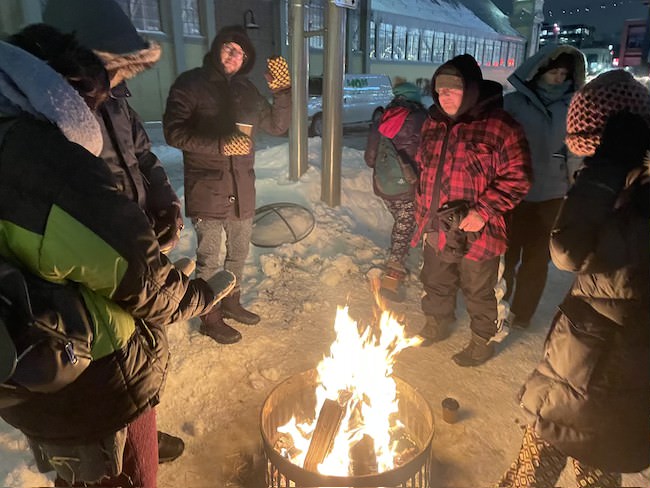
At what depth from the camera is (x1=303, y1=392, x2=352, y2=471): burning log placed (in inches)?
87.9

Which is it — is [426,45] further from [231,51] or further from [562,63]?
[231,51]

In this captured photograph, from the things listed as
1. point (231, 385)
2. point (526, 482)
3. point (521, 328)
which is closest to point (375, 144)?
point (521, 328)

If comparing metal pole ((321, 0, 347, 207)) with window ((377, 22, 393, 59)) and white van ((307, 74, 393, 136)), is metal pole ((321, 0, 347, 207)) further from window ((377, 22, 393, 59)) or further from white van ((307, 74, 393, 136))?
window ((377, 22, 393, 59))

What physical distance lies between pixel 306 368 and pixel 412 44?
2761 centimetres

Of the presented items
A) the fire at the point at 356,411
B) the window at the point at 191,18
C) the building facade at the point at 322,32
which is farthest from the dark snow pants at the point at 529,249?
the window at the point at 191,18

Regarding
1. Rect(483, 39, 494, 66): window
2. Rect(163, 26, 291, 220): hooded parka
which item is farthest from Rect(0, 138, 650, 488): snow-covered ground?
Rect(483, 39, 494, 66): window

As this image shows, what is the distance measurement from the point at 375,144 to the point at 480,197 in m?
1.90

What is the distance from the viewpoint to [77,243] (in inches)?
54.7

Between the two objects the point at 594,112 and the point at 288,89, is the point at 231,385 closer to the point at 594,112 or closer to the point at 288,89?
the point at 288,89

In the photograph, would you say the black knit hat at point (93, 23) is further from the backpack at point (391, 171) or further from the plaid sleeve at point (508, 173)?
the backpack at point (391, 171)

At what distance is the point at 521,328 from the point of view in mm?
4414

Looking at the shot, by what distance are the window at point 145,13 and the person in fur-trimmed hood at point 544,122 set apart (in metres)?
15.5

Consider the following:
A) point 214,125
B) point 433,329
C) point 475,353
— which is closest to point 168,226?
point 214,125

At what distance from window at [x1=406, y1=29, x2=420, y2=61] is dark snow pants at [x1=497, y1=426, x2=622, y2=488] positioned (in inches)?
1114
